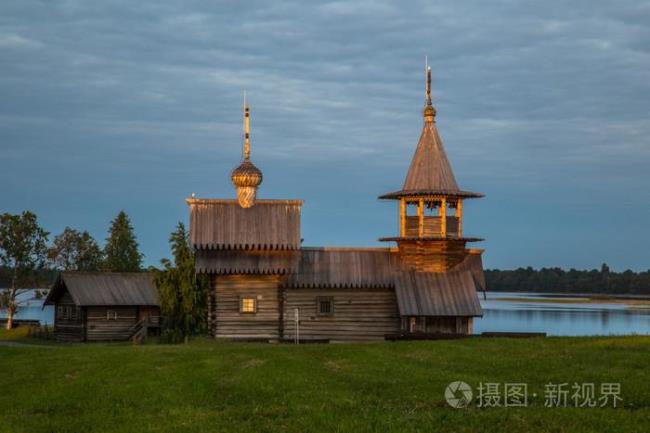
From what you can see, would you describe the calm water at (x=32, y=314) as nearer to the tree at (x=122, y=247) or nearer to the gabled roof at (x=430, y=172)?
the tree at (x=122, y=247)

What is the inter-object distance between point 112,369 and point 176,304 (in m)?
26.3

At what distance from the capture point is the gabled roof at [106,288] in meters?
53.2

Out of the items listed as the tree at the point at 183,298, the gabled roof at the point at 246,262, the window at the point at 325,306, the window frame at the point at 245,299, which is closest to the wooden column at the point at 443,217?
the window at the point at 325,306

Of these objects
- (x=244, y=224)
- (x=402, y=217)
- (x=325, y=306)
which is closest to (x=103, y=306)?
(x=244, y=224)

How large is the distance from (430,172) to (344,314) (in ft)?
28.7

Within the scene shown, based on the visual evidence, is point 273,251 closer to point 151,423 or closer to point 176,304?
point 176,304

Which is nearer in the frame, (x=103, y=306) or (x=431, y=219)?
(x=431, y=219)

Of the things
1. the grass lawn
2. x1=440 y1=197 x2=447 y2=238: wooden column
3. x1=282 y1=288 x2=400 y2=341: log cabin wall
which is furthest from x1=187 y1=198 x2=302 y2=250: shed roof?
the grass lawn

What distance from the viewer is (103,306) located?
5359 cm

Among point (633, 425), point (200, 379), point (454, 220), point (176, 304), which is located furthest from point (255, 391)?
point (176, 304)

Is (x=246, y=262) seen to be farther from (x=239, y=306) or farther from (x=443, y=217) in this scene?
(x=443, y=217)

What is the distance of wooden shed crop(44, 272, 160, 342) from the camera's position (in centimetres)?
5322

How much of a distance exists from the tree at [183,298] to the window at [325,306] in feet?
40.7

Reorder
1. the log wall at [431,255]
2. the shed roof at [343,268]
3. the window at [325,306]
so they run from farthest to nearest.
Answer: the log wall at [431,255]
the window at [325,306]
the shed roof at [343,268]
